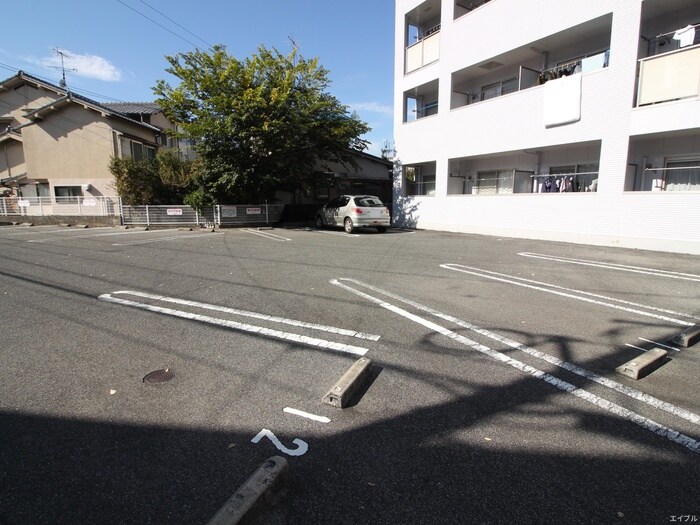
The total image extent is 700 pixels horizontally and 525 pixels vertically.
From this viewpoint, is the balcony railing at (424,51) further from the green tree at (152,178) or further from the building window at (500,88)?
the green tree at (152,178)

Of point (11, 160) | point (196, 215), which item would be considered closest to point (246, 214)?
point (196, 215)

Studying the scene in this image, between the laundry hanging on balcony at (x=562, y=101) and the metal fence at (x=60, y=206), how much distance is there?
19.9 meters

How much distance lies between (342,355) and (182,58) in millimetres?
17667

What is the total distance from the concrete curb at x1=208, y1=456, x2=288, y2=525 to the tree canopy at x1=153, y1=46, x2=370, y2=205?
15460 mm

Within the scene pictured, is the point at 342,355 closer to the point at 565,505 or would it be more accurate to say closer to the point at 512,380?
the point at 512,380

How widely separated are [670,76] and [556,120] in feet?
9.72

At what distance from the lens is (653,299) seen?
19.0 ft

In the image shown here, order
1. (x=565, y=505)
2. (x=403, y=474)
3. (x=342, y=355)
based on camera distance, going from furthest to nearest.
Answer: (x=342, y=355), (x=403, y=474), (x=565, y=505)

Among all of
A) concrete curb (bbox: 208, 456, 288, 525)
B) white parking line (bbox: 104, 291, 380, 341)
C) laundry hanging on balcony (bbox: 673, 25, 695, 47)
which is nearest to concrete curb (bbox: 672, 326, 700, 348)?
white parking line (bbox: 104, 291, 380, 341)

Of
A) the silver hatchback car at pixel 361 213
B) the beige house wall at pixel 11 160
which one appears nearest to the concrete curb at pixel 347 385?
the silver hatchback car at pixel 361 213

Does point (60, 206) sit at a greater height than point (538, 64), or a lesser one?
lesser

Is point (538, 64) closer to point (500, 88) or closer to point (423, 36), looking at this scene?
point (500, 88)

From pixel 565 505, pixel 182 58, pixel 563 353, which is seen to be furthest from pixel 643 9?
pixel 182 58

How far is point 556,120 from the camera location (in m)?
12.3
